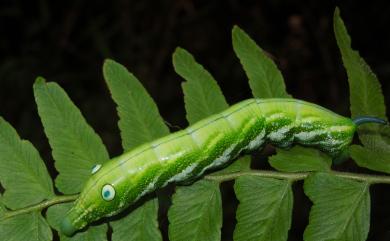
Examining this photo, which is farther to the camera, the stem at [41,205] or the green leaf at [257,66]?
the green leaf at [257,66]

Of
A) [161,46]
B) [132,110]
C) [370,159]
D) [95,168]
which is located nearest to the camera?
[370,159]

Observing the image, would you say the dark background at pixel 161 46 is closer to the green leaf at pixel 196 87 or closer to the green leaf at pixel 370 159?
the green leaf at pixel 196 87

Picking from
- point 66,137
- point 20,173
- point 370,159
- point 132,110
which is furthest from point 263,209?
point 20,173

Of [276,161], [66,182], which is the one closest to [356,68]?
[276,161]

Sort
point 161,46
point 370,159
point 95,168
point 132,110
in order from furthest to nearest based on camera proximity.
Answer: point 161,46 → point 132,110 → point 95,168 → point 370,159

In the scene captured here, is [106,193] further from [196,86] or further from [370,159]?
[370,159]

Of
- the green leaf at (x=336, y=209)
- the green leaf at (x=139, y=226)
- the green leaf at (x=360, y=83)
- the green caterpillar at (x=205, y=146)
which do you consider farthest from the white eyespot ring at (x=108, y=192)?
the green leaf at (x=360, y=83)
